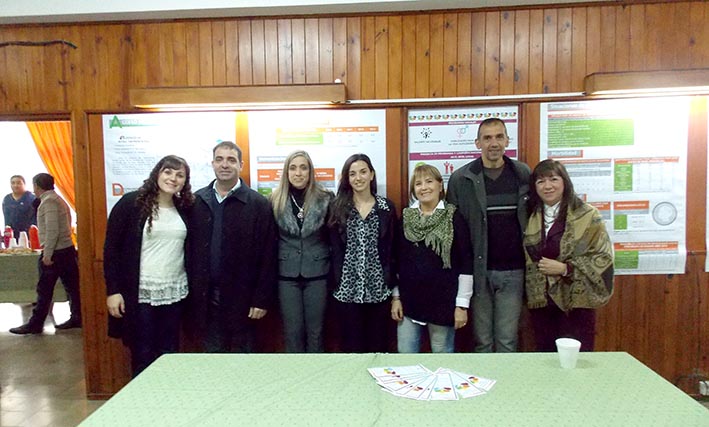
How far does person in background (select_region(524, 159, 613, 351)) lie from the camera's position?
236cm

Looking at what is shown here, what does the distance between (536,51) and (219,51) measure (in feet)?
6.40

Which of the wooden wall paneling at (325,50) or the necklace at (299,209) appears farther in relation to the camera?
the wooden wall paneling at (325,50)

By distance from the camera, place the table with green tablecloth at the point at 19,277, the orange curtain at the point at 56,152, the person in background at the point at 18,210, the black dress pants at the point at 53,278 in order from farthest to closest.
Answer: the orange curtain at the point at 56,152
the person in background at the point at 18,210
the table with green tablecloth at the point at 19,277
the black dress pants at the point at 53,278

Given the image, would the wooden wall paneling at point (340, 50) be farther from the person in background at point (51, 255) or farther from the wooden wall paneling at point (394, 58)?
the person in background at point (51, 255)

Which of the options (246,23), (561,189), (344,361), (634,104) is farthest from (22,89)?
(634,104)

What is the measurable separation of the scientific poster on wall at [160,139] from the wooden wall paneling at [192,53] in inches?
8.9

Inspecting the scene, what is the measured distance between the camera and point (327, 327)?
2982 millimetres

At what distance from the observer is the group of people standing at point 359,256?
2412 mm

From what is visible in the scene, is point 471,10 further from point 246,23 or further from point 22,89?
point 22,89

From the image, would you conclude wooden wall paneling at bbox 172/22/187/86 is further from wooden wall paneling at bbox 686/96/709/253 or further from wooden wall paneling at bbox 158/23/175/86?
wooden wall paneling at bbox 686/96/709/253

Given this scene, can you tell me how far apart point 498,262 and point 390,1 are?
5.37ft

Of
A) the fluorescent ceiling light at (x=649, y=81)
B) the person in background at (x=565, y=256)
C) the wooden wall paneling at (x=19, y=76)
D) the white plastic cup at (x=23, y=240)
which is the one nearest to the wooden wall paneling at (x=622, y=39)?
the fluorescent ceiling light at (x=649, y=81)

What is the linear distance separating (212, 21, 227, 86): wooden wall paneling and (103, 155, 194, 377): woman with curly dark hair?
Result: 0.76 m

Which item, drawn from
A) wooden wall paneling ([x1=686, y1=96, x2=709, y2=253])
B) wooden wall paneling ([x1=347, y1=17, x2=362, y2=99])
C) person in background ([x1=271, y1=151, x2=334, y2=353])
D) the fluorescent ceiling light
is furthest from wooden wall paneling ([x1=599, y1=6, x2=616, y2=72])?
person in background ([x1=271, y1=151, x2=334, y2=353])
